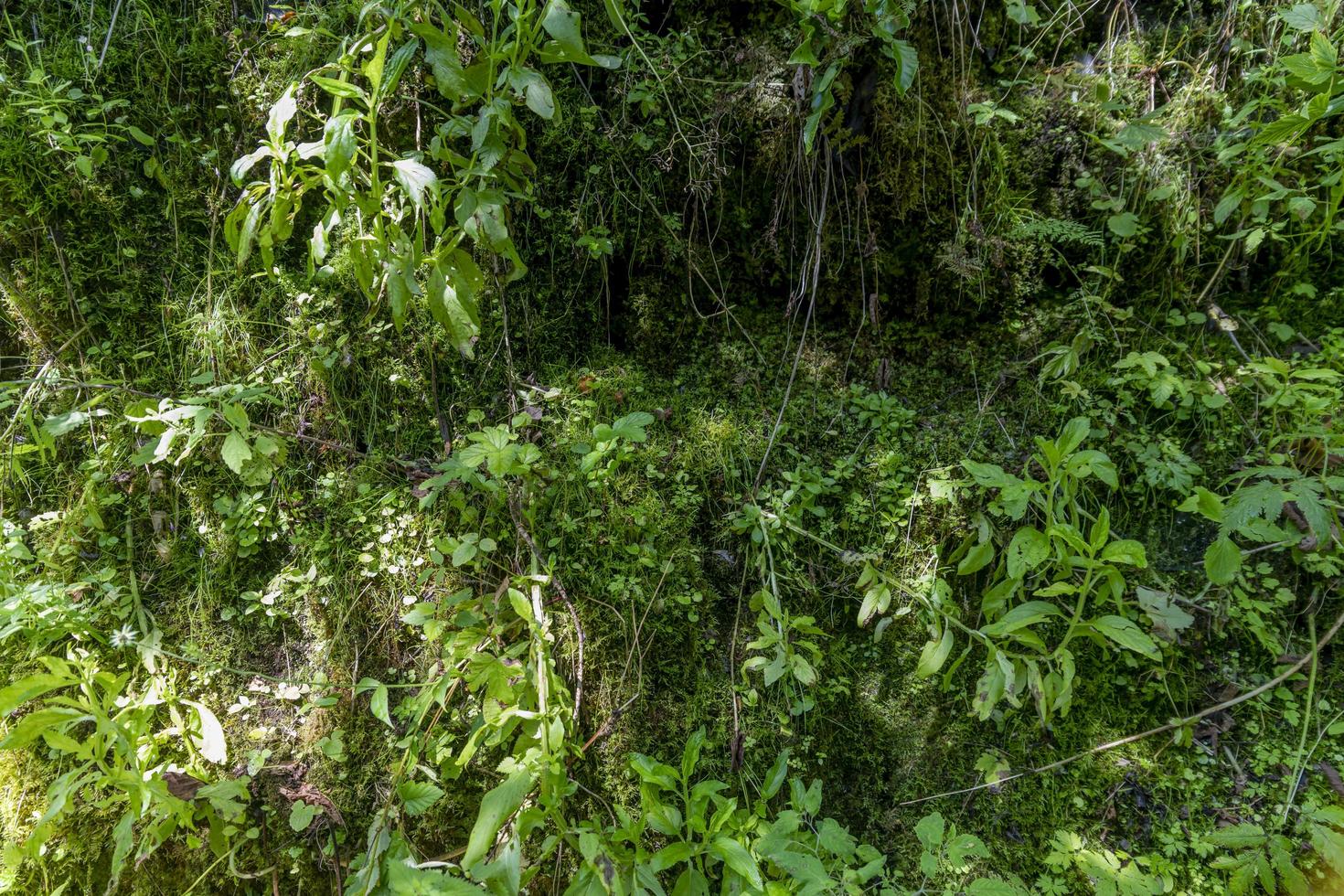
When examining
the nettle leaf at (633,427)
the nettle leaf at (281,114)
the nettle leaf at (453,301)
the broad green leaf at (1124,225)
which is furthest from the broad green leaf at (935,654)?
the nettle leaf at (281,114)

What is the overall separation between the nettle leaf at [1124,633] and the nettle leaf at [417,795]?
1.78m

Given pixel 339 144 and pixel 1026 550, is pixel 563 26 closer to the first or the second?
pixel 339 144

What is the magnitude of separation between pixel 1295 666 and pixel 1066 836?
31.9 inches

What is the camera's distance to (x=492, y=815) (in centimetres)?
144

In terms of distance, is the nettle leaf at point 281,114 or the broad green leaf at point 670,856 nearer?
the broad green leaf at point 670,856

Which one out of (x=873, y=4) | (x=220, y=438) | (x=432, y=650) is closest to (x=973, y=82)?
(x=873, y=4)

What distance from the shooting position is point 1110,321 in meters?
2.17

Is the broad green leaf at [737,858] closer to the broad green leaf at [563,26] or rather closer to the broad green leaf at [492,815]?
the broad green leaf at [492,815]

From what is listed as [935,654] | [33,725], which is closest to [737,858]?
[935,654]

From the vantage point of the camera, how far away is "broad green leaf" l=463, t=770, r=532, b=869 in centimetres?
143

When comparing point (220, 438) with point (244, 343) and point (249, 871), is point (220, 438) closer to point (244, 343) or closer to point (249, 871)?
point (244, 343)

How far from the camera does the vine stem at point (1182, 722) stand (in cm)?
182

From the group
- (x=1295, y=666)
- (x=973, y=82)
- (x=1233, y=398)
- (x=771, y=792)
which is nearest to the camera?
(x=771, y=792)

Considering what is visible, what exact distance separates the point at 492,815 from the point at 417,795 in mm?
361
